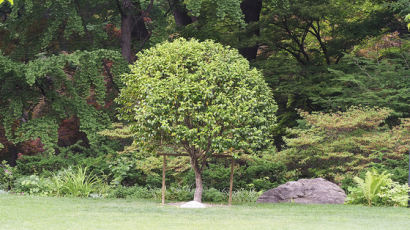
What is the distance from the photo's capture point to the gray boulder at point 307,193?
11727 millimetres

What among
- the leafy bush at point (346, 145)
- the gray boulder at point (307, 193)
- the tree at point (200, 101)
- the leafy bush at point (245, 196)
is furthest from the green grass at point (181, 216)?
the leafy bush at point (346, 145)

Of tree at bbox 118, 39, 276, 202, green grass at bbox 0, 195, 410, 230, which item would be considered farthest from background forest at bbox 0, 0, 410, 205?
green grass at bbox 0, 195, 410, 230

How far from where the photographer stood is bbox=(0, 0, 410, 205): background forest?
45.1 feet

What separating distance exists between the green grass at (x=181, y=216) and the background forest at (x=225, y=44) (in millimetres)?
2183

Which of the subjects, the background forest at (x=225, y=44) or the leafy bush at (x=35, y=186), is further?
the background forest at (x=225, y=44)

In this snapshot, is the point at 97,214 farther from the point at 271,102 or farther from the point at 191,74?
the point at 271,102

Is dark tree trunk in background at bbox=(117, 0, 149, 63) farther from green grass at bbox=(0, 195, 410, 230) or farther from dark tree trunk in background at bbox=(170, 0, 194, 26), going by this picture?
green grass at bbox=(0, 195, 410, 230)

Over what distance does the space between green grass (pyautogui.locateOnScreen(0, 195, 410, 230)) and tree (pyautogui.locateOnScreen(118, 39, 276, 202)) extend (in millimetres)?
1389

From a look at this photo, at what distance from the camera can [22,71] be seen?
48.4 feet

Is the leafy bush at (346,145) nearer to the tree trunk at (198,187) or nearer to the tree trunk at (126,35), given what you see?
the tree trunk at (198,187)

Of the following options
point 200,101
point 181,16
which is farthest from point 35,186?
point 181,16

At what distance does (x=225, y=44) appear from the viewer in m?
17.1

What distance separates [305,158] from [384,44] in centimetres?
652

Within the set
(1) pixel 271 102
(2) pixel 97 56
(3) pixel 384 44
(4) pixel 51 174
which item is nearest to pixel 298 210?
(1) pixel 271 102
